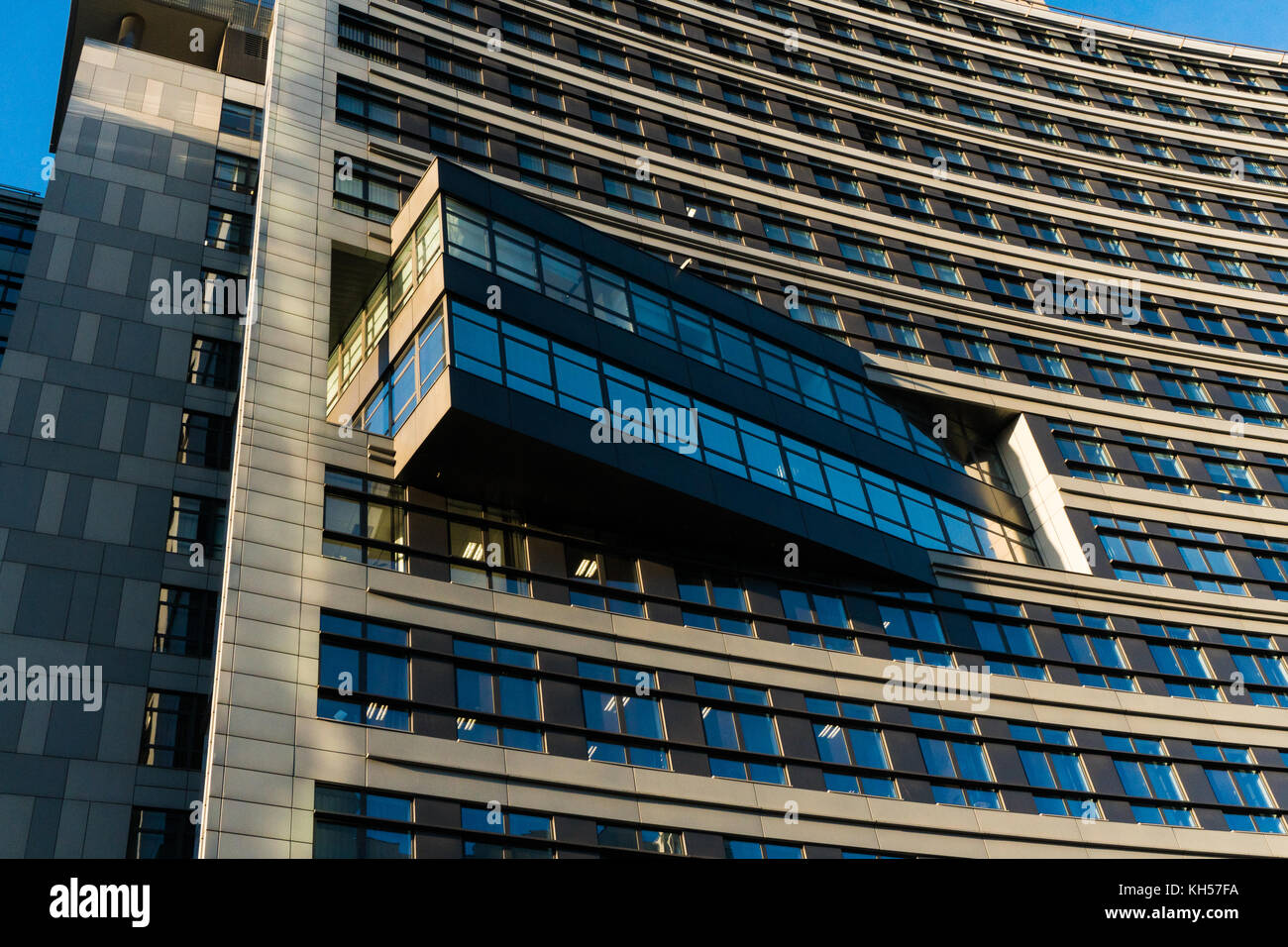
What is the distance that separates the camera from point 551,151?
46.6 m

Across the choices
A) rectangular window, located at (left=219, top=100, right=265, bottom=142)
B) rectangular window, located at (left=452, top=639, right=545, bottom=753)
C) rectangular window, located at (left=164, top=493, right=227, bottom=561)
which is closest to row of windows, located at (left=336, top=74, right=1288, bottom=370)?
rectangular window, located at (left=219, top=100, right=265, bottom=142)

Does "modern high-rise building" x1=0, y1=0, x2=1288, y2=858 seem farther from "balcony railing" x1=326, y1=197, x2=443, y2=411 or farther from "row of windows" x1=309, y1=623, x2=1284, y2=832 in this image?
"balcony railing" x1=326, y1=197, x2=443, y2=411

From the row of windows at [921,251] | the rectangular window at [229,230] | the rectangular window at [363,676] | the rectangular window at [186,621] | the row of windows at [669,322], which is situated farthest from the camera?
the row of windows at [921,251]

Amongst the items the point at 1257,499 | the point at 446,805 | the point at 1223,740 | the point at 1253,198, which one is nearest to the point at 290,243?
the point at 446,805

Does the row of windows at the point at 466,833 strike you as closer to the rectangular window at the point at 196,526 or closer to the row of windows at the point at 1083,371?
the rectangular window at the point at 196,526

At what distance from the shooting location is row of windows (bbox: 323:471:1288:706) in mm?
30094

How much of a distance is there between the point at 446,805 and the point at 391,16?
109 ft

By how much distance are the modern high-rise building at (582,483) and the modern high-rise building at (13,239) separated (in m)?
8.39

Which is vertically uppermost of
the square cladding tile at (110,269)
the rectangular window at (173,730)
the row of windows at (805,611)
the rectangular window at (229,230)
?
the rectangular window at (229,230)

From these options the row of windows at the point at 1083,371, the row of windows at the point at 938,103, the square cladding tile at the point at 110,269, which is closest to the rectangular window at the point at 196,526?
the square cladding tile at the point at 110,269

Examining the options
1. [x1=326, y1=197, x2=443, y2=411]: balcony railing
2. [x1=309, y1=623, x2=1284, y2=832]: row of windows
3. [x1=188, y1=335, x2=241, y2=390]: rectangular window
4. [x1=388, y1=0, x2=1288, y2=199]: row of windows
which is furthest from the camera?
[x1=388, y1=0, x2=1288, y2=199]: row of windows

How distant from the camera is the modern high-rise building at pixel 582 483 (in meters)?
27.8

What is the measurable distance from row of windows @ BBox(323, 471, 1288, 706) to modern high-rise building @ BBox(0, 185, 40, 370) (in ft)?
78.5

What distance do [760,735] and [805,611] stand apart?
496cm
